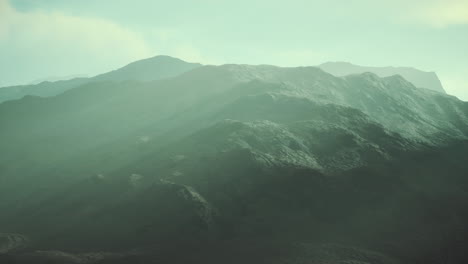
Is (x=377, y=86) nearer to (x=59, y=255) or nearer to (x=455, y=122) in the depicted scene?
(x=455, y=122)

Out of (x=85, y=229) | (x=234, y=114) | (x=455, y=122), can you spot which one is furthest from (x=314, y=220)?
(x=455, y=122)

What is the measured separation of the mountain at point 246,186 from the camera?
169ft

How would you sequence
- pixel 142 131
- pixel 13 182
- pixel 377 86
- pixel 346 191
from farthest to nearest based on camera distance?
pixel 377 86
pixel 142 131
pixel 13 182
pixel 346 191

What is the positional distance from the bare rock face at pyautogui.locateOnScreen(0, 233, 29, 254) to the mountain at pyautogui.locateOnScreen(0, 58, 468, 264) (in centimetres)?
126

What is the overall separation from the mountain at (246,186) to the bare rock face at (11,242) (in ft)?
4.12

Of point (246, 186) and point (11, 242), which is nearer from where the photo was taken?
point (11, 242)

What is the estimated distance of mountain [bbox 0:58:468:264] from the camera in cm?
5144

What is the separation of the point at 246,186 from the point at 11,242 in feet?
122

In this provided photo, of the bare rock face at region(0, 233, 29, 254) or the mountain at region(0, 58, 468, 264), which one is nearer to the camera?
the mountain at region(0, 58, 468, 264)

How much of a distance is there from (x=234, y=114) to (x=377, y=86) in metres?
67.6

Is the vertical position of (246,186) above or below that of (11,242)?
above

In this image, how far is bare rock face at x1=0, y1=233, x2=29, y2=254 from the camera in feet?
178

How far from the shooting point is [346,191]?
6500 cm

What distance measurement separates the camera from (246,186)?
65688 millimetres
